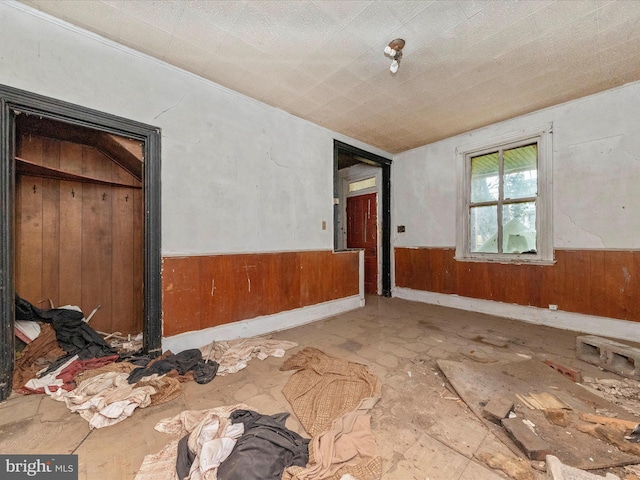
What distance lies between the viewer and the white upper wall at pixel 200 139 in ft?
6.49

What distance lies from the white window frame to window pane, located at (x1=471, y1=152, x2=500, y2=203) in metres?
0.08

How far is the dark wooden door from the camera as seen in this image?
18.1 ft

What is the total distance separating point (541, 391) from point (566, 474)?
38.5 inches

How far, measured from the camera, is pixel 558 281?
342cm

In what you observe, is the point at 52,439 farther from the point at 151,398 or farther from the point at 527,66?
the point at 527,66

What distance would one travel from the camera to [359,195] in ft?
19.2

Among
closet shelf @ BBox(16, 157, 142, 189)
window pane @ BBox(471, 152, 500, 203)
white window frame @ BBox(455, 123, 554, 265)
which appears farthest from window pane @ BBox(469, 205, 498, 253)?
closet shelf @ BBox(16, 157, 142, 189)

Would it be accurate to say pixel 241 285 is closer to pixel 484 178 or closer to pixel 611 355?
pixel 611 355

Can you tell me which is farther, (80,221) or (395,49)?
(80,221)

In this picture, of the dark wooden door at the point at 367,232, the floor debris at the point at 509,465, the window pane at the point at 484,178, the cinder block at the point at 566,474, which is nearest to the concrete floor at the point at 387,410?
the floor debris at the point at 509,465

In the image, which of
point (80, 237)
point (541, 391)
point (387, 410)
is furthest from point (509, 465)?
point (80, 237)

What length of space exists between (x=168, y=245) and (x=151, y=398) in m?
1.30

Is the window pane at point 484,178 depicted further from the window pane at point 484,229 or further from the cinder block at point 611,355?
the cinder block at point 611,355

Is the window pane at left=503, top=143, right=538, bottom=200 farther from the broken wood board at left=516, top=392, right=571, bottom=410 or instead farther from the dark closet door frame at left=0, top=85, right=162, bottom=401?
the dark closet door frame at left=0, top=85, right=162, bottom=401
